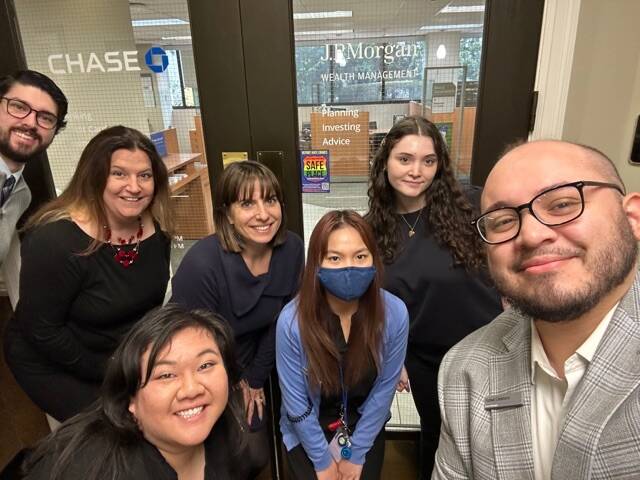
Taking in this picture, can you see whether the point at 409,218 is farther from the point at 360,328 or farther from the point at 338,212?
the point at 360,328

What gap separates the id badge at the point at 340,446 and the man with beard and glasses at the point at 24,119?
1.65 metres

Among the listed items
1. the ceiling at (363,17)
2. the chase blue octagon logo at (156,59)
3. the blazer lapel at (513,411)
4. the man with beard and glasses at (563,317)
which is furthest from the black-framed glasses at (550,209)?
the chase blue octagon logo at (156,59)

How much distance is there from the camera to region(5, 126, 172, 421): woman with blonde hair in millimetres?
1454

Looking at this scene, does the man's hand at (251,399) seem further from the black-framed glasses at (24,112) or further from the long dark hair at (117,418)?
the black-framed glasses at (24,112)

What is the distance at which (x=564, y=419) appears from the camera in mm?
856

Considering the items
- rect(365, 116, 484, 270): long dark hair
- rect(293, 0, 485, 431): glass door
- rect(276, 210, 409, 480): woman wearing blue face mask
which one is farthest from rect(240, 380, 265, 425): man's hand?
rect(293, 0, 485, 431): glass door

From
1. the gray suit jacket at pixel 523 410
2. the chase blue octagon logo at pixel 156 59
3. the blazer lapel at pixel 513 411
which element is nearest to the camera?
the gray suit jacket at pixel 523 410

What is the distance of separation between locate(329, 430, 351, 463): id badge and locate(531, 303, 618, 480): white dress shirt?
832mm

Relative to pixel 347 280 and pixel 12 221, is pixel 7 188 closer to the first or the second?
pixel 12 221

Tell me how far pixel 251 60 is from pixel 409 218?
0.99 metres

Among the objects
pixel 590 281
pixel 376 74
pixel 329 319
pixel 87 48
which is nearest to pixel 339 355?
pixel 329 319

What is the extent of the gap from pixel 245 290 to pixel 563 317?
1.13 metres

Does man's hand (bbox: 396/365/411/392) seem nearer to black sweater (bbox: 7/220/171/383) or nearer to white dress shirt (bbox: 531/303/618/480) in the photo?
white dress shirt (bbox: 531/303/618/480)

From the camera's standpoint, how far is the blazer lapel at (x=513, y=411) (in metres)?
0.94
